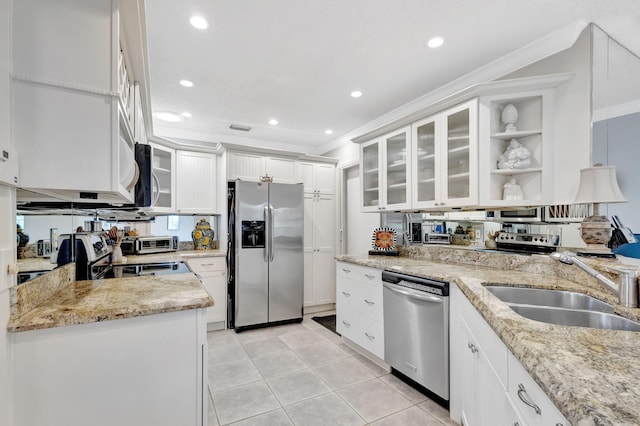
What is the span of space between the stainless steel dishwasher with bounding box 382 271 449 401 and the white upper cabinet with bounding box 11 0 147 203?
1.97m

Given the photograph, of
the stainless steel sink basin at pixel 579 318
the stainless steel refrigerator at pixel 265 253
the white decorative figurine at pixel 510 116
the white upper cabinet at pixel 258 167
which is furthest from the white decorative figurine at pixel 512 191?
the white upper cabinet at pixel 258 167

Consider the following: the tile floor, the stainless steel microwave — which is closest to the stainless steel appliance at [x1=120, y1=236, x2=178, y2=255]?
the tile floor

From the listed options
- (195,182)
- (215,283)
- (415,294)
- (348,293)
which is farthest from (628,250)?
(195,182)

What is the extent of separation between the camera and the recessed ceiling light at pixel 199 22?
198 cm

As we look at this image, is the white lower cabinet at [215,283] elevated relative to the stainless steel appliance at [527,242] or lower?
lower

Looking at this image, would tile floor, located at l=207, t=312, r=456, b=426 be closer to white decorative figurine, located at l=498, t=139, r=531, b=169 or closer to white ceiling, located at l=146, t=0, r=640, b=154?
white decorative figurine, located at l=498, t=139, r=531, b=169

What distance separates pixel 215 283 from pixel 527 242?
3.23m

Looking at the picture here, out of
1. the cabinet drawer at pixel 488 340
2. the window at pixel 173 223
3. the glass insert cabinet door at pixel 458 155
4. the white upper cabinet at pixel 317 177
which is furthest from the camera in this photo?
the white upper cabinet at pixel 317 177

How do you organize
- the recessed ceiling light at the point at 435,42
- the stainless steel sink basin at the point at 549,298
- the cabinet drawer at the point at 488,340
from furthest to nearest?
the recessed ceiling light at the point at 435,42 < the stainless steel sink basin at the point at 549,298 < the cabinet drawer at the point at 488,340

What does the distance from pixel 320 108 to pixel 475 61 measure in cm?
165

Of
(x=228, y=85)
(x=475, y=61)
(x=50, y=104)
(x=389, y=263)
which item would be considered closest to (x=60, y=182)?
(x=50, y=104)

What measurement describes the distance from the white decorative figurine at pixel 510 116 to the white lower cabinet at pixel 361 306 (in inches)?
60.7

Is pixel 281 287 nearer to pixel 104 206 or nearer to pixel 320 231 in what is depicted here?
pixel 320 231

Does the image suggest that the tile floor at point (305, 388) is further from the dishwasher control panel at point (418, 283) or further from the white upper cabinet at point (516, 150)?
the white upper cabinet at point (516, 150)
